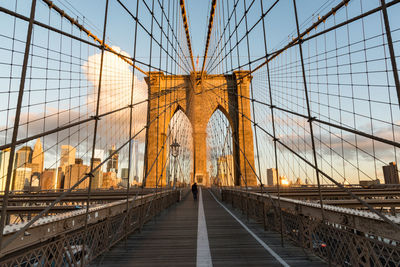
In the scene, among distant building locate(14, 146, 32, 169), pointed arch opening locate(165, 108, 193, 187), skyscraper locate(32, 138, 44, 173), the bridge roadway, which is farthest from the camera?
pointed arch opening locate(165, 108, 193, 187)

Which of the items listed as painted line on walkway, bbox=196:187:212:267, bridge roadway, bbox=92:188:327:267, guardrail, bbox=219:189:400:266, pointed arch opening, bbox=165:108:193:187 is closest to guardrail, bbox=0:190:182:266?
bridge roadway, bbox=92:188:327:267

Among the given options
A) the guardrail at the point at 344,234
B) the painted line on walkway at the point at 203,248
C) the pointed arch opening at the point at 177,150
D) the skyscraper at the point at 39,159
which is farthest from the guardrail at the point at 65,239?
the skyscraper at the point at 39,159

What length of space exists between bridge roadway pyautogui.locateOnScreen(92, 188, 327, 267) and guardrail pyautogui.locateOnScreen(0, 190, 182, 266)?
228mm

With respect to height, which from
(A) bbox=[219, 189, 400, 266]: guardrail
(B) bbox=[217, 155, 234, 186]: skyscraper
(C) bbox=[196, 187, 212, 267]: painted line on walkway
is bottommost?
(C) bbox=[196, 187, 212, 267]: painted line on walkway

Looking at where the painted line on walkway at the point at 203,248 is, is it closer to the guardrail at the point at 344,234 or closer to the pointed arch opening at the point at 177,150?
the guardrail at the point at 344,234

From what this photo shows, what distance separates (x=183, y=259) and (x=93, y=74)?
13.0 m

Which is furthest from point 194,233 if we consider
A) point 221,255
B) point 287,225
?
point 287,225

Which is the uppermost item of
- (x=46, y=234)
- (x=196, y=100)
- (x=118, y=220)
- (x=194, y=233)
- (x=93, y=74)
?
(x=196, y=100)

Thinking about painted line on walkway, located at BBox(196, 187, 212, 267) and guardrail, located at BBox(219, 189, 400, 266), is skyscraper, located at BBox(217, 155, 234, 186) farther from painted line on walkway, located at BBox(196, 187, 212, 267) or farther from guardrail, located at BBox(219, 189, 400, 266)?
guardrail, located at BBox(219, 189, 400, 266)

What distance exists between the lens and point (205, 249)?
128 inches

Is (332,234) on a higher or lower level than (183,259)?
higher

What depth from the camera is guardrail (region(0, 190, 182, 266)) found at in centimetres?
161

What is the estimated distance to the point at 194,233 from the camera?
430cm

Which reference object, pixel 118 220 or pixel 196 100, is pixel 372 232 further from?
pixel 196 100
